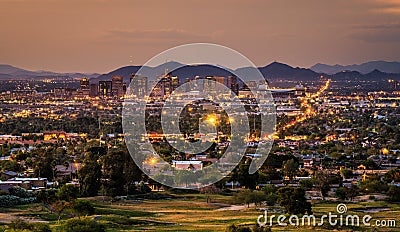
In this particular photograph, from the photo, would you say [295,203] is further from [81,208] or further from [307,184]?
[307,184]

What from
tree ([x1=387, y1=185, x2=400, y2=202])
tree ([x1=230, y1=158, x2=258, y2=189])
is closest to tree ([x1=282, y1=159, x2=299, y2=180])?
tree ([x1=230, y1=158, x2=258, y2=189])

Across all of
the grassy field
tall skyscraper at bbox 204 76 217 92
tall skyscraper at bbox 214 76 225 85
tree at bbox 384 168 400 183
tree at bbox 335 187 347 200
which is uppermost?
tall skyscraper at bbox 214 76 225 85

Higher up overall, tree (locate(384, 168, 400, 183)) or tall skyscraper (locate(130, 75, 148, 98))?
tall skyscraper (locate(130, 75, 148, 98))

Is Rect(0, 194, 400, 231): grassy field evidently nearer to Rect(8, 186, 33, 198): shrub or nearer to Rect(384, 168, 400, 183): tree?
Rect(8, 186, 33, 198): shrub

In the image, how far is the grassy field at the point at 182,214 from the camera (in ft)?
74.5

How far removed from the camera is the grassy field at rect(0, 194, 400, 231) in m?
22.7

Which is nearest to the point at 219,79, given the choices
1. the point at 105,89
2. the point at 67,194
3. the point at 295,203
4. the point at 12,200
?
the point at 12,200

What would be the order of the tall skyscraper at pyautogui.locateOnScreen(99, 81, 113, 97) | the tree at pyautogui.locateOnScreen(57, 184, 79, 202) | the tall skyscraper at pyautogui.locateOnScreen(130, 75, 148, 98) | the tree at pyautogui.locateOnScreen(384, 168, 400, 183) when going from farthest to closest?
the tall skyscraper at pyautogui.locateOnScreen(99, 81, 113, 97), the tall skyscraper at pyautogui.locateOnScreen(130, 75, 148, 98), the tree at pyautogui.locateOnScreen(384, 168, 400, 183), the tree at pyautogui.locateOnScreen(57, 184, 79, 202)

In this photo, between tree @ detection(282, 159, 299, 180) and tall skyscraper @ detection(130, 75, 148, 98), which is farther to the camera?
tall skyscraper @ detection(130, 75, 148, 98)

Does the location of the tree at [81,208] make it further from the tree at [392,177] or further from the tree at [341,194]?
the tree at [392,177]

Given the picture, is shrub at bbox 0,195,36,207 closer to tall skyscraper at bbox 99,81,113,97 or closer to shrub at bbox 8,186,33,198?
shrub at bbox 8,186,33,198

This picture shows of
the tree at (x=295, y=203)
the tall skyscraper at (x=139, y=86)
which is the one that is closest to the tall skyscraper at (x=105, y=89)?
the tall skyscraper at (x=139, y=86)

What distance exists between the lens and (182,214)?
26438mm

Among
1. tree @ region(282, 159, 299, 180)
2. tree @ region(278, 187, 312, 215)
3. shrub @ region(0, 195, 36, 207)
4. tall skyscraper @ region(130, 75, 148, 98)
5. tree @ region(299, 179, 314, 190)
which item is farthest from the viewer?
tall skyscraper @ region(130, 75, 148, 98)
